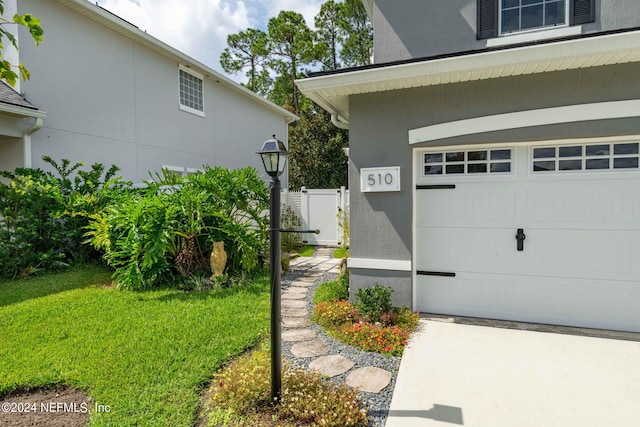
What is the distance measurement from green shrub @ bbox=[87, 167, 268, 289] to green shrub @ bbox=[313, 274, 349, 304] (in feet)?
4.96

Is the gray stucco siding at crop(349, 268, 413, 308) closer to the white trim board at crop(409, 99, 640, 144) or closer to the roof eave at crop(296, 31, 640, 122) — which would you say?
the white trim board at crop(409, 99, 640, 144)

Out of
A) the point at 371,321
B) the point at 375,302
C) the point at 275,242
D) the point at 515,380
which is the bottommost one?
the point at 515,380

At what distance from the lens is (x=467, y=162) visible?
15.4ft

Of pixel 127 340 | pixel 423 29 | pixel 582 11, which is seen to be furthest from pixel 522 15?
pixel 127 340

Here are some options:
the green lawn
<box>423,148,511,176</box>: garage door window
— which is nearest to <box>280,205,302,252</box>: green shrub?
the green lawn

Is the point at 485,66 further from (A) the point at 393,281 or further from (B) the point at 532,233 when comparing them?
(A) the point at 393,281

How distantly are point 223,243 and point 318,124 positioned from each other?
13908mm

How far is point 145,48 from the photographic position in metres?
9.78

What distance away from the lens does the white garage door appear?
165 inches

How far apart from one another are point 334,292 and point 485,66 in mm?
3604

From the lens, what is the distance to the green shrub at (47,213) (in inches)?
261

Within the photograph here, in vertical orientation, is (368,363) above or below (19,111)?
below

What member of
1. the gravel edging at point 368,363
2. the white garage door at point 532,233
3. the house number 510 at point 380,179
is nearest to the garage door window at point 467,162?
the white garage door at point 532,233

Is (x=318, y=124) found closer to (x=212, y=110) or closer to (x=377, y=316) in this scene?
(x=212, y=110)
